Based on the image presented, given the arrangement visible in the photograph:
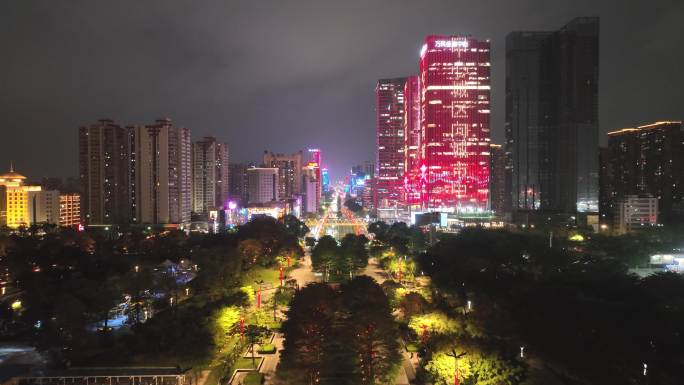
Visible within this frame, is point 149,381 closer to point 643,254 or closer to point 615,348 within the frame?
point 615,348

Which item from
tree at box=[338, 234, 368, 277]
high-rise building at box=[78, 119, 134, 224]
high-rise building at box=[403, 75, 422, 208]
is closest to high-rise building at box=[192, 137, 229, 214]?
high-rise building at box=[78, 119, 134, 224]

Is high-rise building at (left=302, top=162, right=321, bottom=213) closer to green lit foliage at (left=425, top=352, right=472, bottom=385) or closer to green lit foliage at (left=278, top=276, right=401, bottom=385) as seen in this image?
green lit foliage at (left=278, top=276, right=401, bottom=385)

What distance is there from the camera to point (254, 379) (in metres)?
12.0

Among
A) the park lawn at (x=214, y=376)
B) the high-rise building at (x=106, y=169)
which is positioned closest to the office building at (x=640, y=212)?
the park lawn at (x=214, y=376)

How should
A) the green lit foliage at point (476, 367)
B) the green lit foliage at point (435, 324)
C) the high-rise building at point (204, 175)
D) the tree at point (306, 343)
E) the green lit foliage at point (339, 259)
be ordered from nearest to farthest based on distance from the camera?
the green lit foliage at point (476, 367), the tree at point (306, 343), the green lit foliage at point (435, 324), the green lit foliage at point (339, 259), the high-rise building at point (204, 175)

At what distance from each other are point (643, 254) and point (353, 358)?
2338cm

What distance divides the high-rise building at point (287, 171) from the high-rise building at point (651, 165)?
57.0m

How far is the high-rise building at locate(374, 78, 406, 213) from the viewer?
80312 mm

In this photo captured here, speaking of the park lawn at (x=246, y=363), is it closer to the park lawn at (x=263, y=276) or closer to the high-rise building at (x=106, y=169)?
the park lawn at (x=263, y=276)

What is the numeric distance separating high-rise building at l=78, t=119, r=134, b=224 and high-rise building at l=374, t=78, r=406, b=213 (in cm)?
4386

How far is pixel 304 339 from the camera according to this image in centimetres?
1195

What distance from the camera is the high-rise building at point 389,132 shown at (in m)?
80.3

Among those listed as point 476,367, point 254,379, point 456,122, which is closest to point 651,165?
point 456,122

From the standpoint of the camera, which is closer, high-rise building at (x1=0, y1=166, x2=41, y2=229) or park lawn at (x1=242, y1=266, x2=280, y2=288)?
park lawn at (x1=242, y1=266, x2=280, y2=288)
